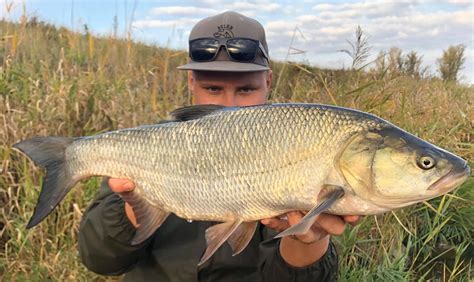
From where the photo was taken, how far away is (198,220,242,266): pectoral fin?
67.2 inches

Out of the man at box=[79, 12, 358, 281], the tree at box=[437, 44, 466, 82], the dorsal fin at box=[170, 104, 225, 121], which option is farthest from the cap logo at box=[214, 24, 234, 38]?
the tree at box=[437, 44, 466, 82]

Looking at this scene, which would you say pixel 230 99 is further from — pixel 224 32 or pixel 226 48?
pixel 224 32

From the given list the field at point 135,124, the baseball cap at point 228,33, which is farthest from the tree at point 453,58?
the baseball cap at point 228,33

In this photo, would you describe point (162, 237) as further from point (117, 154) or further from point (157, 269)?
point (117, 154)

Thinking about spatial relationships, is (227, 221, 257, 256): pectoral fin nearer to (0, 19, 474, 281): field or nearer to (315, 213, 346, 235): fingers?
(315, 213, 346, 235): fingers

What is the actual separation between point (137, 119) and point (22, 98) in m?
0.89

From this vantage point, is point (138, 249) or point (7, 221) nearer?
point (138, 249)

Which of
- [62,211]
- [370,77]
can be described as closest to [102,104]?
[62,211]

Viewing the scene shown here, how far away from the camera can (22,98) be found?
401 centimetres

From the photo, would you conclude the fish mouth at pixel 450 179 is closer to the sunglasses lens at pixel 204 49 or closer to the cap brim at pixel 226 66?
the cap brim at pixel 226 66

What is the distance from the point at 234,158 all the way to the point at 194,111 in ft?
0.83

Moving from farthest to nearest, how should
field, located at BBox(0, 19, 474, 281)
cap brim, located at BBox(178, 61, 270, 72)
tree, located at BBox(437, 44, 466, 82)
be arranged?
tree, located at BBox(437, 44, 466, 82) < field, located at BBox(0, 19, 474, 281) < cap brim, located at BBox(178, 61, 270, 72)

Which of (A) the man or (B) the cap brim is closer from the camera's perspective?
(A) the man

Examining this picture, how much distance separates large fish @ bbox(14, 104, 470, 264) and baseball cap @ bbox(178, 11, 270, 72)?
654 millimetres
